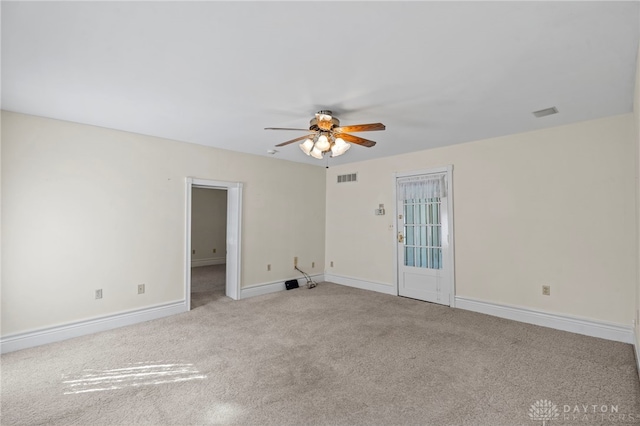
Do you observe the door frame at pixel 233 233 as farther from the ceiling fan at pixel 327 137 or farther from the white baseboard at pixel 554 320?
the white baseboard at pixel 554 320

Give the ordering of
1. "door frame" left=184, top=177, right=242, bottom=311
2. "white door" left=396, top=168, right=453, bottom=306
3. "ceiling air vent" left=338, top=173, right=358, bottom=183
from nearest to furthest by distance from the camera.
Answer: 1. "white door" left=396, top=168, right=453, bottom=306
2. "door frame" left=184, top=177, right=242, bottom=311
3. "ceiling air vent" left=338, top=173, right=358, bottom=183

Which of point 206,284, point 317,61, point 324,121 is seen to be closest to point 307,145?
point 324,121

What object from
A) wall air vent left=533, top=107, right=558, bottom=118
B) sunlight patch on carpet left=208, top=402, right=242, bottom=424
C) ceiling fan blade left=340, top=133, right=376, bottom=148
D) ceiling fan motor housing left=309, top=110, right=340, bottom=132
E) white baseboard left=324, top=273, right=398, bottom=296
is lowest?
sunlight patch on carpet left=208, top=402, right=242, bottom=424

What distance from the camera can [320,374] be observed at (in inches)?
104

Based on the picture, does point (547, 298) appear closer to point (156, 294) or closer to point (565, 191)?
point (565, 191)

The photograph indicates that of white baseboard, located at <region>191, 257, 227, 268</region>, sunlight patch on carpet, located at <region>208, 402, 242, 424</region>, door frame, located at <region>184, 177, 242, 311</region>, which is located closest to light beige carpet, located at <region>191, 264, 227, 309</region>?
white baseboard, located at <region>191, 257, 227, 268</region>

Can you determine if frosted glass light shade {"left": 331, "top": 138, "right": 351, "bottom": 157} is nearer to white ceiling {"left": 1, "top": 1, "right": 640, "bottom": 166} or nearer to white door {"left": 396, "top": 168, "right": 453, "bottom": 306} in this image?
white ceiling {"left": 1, "top": 1, "right": 640, "bottom": 166}

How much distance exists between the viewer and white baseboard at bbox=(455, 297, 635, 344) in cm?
330

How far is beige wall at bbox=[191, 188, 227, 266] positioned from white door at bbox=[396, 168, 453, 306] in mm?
5777

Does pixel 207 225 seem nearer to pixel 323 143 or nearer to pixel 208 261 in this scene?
pixel 208 261

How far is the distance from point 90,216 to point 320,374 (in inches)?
129

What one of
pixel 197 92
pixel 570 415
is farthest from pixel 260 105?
pixel 570 415

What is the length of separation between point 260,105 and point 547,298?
4194 millimetres

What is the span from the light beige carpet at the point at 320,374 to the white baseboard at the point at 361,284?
138cm
